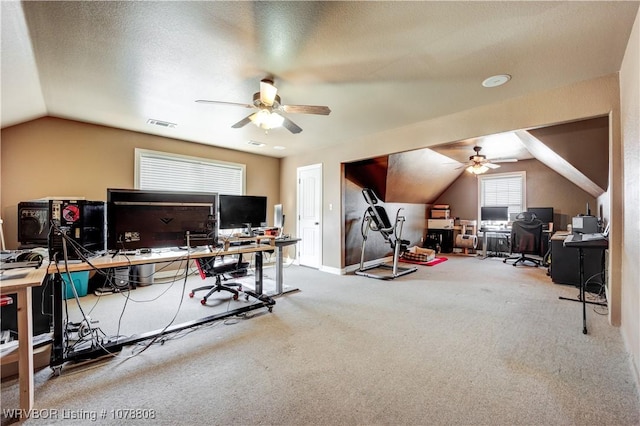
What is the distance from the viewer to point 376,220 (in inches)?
195

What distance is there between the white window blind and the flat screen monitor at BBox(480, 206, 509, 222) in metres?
0.27

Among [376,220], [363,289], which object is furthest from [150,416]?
[376,220]

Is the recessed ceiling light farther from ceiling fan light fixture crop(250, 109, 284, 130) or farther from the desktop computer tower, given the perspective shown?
the desktop computer tower

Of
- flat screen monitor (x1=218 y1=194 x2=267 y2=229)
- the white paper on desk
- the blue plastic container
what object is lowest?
the blue plastic container

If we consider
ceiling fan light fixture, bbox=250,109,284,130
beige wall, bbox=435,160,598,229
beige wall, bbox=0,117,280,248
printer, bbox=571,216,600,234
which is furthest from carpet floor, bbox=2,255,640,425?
beige wall, bbox=435,160,598,229

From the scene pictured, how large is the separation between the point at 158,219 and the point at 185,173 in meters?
3.02

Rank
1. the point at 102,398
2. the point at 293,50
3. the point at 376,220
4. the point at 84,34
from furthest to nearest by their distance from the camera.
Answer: the point at 376,220, the point at 293,50, the point at 84,34, the point at 102,398

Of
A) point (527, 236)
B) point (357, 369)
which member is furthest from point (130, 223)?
point (527, 236)

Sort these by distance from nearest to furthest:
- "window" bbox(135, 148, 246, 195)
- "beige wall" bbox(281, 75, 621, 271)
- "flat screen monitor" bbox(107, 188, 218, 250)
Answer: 1. "flat screen monitor" bbox(107, 188, 218, 250)
2. "beige wall" bbox(281, 75, 621, 271)
3. "window" bbox(135, 148, 246, 195)

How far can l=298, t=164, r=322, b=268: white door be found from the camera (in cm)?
535

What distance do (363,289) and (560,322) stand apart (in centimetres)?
221

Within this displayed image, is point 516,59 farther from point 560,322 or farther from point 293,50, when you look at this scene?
point 560,322

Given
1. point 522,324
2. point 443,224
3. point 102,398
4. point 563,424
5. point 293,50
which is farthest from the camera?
point 443,224

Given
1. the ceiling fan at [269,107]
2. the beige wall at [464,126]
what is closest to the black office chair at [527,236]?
the beige wall at [464,126]
